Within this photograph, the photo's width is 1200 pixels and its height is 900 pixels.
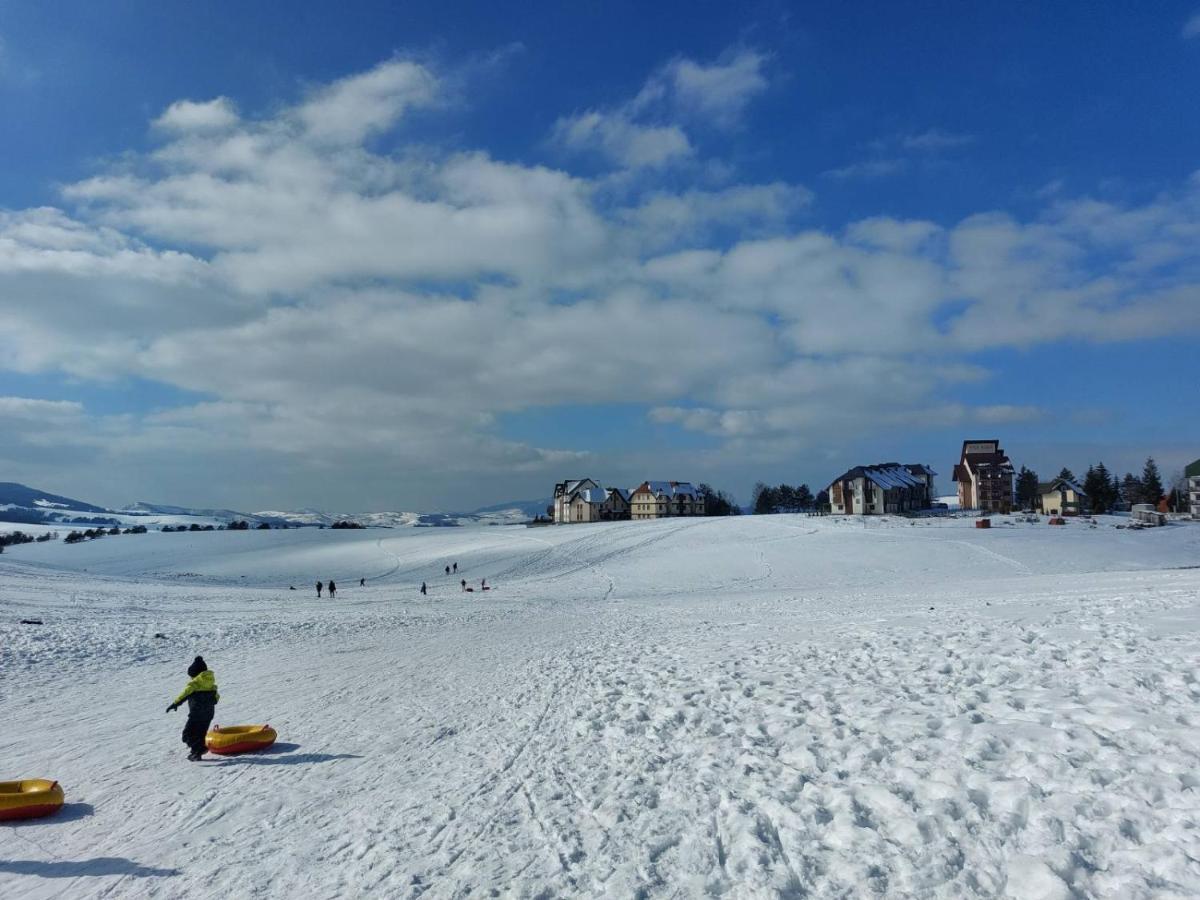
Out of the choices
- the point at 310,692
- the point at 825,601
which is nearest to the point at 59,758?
the point at 310,692

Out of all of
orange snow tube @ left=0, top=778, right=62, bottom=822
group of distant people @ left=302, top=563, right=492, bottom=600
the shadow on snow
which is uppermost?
orange snow tube @ left=0, top=778, right=62, bottom=822

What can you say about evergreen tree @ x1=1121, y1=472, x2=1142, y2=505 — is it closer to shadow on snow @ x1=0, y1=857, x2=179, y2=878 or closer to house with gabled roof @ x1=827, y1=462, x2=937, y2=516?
house with gabled roof @ x1=827, y1=462, x2=937, y2=516

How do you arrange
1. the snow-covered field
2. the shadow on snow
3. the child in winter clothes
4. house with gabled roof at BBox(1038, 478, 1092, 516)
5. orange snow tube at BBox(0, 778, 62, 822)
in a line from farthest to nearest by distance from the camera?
house with gabled roof at BBox(1038, 478, 1092, 516) < the child in winter clothes < orange snow tube at BBox(0, 778, 62, 822) < the shadow on snow < the snow-covered field

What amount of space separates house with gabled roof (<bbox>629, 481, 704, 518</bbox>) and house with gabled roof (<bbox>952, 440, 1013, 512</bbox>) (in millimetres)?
51083

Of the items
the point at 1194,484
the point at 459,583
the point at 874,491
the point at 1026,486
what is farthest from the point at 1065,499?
the point at 459,583

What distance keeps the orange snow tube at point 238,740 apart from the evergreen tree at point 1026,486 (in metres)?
149

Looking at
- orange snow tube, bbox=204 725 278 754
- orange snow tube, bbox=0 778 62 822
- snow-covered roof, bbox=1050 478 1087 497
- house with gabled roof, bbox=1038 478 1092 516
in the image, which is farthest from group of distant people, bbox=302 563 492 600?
snow-covered roof, bbox=1050 478 1087 497

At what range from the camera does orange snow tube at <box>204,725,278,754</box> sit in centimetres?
1139

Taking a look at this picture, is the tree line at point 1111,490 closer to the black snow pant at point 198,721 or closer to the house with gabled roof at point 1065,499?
the house with gabled roof at point 1065,499

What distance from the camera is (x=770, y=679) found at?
1252 centimetres

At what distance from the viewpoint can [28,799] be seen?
345 inches

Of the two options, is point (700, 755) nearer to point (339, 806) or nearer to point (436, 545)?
point (339, 806)

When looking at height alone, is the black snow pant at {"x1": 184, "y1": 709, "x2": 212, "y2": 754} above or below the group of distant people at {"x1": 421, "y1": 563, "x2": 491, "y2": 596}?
above

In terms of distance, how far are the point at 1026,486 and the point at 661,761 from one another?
156 meters
